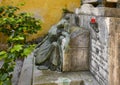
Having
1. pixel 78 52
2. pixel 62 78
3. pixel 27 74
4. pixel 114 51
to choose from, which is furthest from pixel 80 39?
pixel 27 74

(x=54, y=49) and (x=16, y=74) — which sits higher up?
(x=54, y=49)

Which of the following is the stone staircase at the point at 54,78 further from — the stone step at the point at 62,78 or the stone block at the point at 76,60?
the stone block at the point at 76,60

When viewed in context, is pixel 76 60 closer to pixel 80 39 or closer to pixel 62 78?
pixel 80 39

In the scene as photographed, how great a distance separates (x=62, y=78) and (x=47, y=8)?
4.58 metres

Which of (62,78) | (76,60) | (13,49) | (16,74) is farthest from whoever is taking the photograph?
(16,74)

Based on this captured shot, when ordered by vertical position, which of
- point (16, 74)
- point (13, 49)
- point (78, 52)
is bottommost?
point (16, 74)

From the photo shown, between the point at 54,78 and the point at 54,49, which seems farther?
the point at 54,49

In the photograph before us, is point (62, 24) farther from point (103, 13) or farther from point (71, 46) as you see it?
point (103, 13)

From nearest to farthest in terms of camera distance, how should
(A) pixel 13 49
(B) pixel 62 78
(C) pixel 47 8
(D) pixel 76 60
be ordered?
(A) pixel 13 49 → (B) pixel 62 78 → (D) pixel 76 60 → (C) pixel 47 8

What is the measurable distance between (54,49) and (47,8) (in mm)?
3632

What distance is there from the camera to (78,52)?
15.1ft

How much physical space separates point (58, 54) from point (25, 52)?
2.29 metres

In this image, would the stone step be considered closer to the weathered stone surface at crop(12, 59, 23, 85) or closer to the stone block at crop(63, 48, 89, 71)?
the stone block at crop(63, 48, 89, 71)

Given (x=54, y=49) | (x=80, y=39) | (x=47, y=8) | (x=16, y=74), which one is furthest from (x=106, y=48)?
(x=47, y=8)
